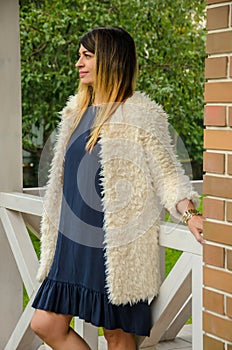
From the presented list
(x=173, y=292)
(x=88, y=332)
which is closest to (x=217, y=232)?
(x=173, y=292)

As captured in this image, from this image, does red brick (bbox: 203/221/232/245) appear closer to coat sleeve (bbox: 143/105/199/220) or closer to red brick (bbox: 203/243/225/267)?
red brick (bbox: 203/243/225/267)

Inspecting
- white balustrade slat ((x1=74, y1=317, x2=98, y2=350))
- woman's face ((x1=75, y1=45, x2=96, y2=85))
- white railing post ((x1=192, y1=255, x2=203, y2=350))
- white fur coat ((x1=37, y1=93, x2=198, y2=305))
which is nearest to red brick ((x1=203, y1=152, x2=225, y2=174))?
white fur coat ((x1=37, y1=93, x2=198, y2=305))

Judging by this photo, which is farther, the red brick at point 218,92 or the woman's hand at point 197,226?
the woman's hand at point 197,226

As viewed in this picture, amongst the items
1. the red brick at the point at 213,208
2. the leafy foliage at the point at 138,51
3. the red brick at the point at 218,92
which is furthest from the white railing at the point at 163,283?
the leafy foliage at the point at 138,51

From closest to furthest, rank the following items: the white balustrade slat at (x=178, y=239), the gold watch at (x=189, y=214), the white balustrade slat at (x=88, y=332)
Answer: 1. the gold watch at (x=189, y=214)
2. the white balustrade slat at (x=178, y=239)
3. the white balustrade slat at (x=88, y=332)

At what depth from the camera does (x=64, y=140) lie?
3145mm

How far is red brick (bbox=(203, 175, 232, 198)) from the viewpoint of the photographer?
2.47 m

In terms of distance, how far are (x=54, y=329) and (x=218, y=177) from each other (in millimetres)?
1003

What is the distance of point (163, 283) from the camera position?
3.06 m

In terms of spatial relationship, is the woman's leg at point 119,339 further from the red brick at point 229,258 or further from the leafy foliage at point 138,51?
the leafy foliage at point 138,51

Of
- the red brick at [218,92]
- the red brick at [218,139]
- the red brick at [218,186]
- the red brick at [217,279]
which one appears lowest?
the red brick at [217,279]

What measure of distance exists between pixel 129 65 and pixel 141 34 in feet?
17.8

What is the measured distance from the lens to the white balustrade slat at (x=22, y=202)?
12.4 feet

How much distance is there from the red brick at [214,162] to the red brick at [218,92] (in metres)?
0.17
